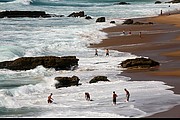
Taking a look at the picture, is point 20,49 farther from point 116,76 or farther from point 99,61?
point 116,76

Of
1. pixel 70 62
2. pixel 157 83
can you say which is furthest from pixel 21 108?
pixel 70 62

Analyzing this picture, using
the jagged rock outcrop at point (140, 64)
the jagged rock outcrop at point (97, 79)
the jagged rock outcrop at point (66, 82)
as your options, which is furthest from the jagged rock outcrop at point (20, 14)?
the jagged rock outcrop at point (66, 82)

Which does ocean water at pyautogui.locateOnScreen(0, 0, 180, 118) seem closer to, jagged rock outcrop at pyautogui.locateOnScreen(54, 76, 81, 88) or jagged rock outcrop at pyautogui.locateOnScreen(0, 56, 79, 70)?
jagged rock outcrop at pyautogui.locateOnScreen(54, 76, 81, 88)

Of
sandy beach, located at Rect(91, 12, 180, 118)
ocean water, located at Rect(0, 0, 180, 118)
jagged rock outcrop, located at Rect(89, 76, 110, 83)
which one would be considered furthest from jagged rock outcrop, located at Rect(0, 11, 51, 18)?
jagged rock outcrop, located at Rect(89, 76, 110, 83)

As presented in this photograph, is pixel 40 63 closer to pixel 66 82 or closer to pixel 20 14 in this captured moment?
pixel 66 82

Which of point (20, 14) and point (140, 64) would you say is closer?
point (140, 64)

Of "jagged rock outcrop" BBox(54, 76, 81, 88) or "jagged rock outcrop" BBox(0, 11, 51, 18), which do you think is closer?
"jagged rock outcrop" BBox(54, 76, 81, 88)

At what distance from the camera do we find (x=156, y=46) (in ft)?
117

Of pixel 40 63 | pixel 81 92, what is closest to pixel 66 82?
pixel 81 92

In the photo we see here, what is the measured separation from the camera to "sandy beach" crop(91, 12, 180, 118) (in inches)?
950

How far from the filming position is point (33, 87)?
2208cm

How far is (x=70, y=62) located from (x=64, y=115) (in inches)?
426

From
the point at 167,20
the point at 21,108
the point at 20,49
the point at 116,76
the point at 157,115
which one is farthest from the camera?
the point at 167,20

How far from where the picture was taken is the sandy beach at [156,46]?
24125 mm
